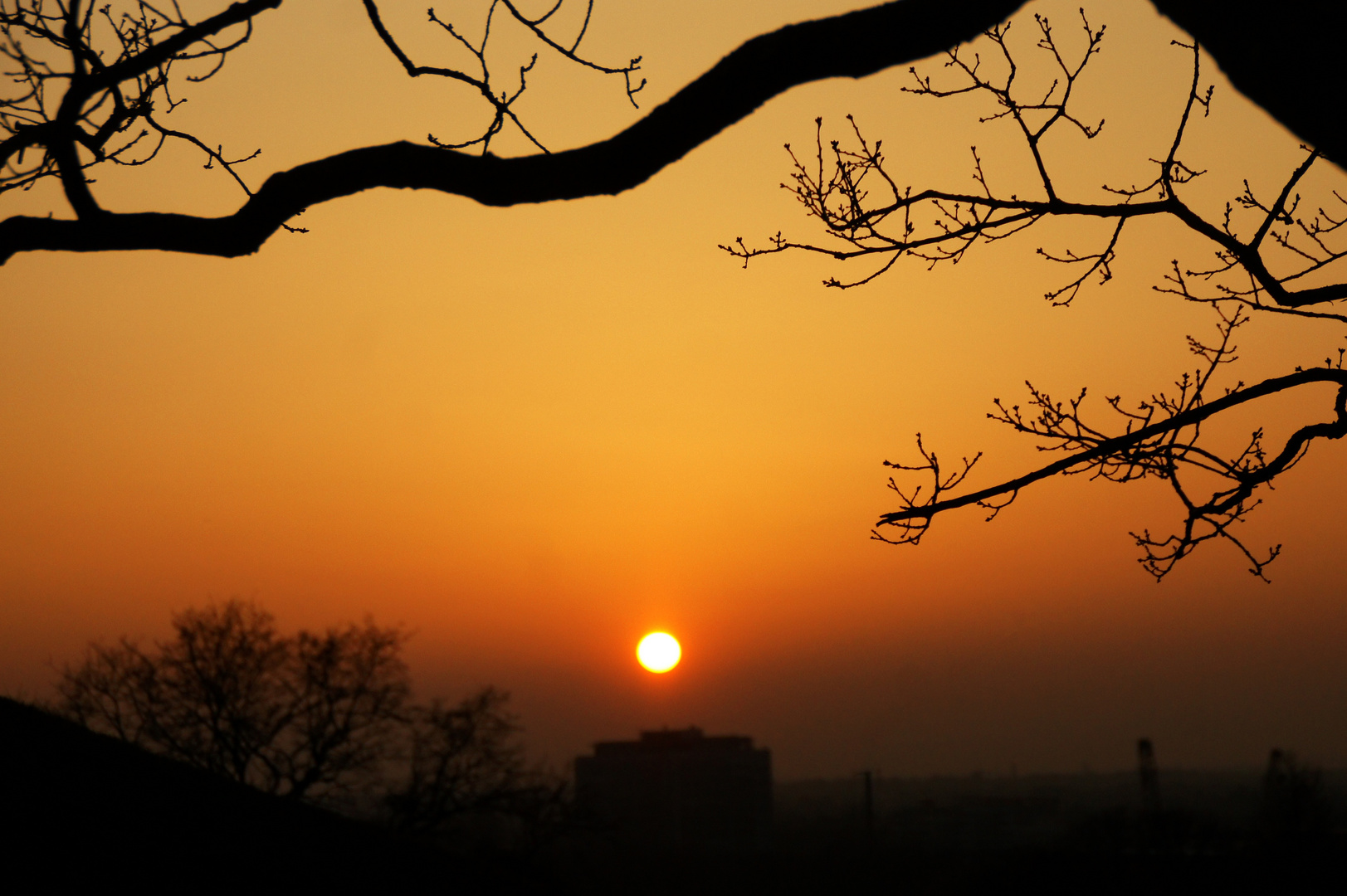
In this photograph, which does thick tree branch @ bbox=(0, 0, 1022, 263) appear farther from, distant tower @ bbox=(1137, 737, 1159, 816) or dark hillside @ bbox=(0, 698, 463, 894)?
distant tower @ bbox=(1137, 737, 1159, 816)

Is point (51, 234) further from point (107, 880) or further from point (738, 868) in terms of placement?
point (738, 868)

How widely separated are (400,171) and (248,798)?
433 inches

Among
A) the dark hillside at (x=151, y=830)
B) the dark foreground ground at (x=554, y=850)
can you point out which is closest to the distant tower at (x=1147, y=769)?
the dark foreground ground at (x=554, y=850)

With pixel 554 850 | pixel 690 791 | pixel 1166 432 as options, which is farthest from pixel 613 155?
pixel 690 791

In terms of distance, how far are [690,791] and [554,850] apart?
25.3 m

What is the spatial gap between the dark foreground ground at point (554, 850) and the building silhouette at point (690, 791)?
4.03 m

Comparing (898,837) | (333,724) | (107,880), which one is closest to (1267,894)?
(333,724)

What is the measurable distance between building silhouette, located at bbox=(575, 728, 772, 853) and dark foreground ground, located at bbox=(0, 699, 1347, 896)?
13.2 feet

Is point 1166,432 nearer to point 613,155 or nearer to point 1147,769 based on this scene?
point 613,155

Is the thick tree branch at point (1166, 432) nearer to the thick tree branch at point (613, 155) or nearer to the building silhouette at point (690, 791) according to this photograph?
the thick tree branch at point (613, 155)

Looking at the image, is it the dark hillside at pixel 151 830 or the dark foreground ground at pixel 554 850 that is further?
the dark foreground ground at pixel 554 850

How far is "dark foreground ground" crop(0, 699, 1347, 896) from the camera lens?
29.5 ft

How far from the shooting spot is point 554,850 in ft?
199

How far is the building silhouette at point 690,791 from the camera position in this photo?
270ft
